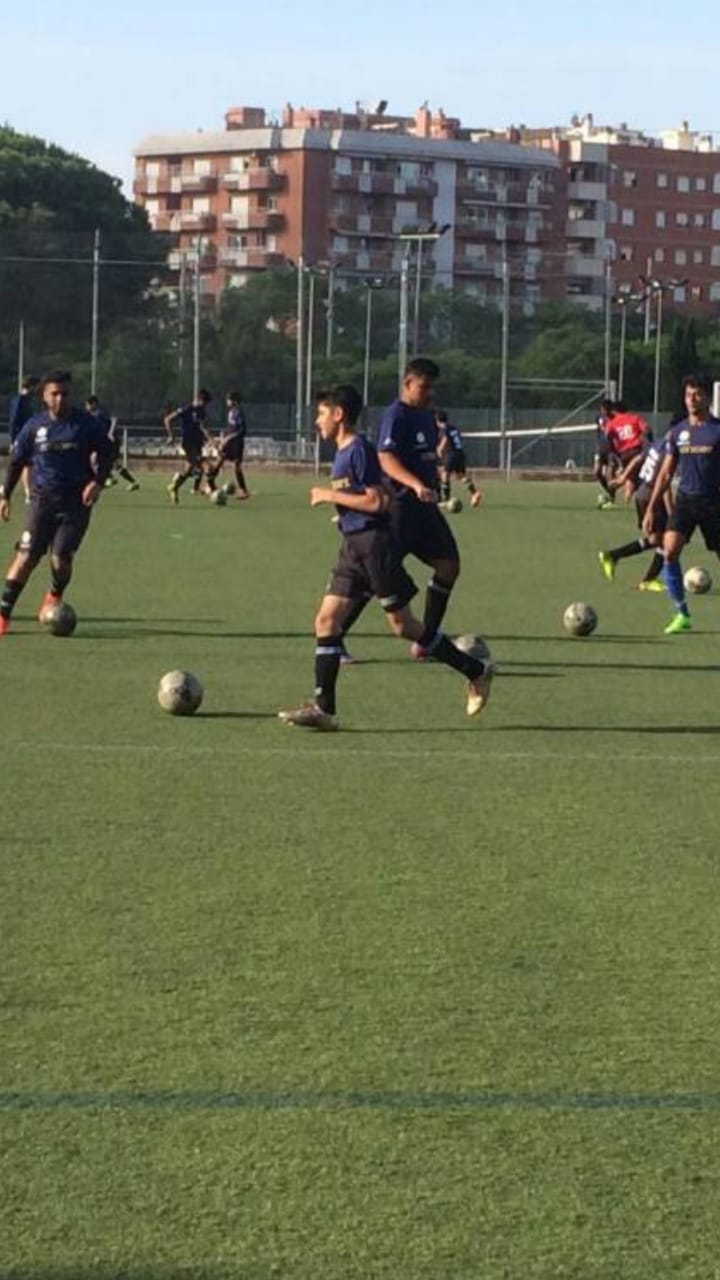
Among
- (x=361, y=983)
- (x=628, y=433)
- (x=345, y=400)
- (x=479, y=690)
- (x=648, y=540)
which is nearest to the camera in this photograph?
(x=361, y=983)

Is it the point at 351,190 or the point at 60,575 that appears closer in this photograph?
the point at 60,575

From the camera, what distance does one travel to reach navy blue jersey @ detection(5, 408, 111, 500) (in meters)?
18.4

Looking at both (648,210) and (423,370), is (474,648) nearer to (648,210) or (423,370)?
(423,370)

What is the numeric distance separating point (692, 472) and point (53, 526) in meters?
4.78

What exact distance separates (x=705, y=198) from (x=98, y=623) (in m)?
141

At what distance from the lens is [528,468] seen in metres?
77.8

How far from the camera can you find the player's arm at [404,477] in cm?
1492

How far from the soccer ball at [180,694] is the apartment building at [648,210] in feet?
456

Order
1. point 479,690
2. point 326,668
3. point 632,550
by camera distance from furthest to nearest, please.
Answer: point 632,550 → point 479,690 → point 326,668

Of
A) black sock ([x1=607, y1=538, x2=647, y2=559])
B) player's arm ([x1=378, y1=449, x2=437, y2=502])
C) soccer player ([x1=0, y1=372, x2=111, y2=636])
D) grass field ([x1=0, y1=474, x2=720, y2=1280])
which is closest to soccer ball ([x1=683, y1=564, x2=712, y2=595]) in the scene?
black sock ([x1=607, y1=538, x2=647, y2=559])

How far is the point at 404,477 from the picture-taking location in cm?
1504

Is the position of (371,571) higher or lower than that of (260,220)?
lower

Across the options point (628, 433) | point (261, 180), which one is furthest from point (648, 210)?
point (628, 433)

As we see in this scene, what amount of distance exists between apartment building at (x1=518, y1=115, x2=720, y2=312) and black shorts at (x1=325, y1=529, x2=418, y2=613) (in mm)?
139310
